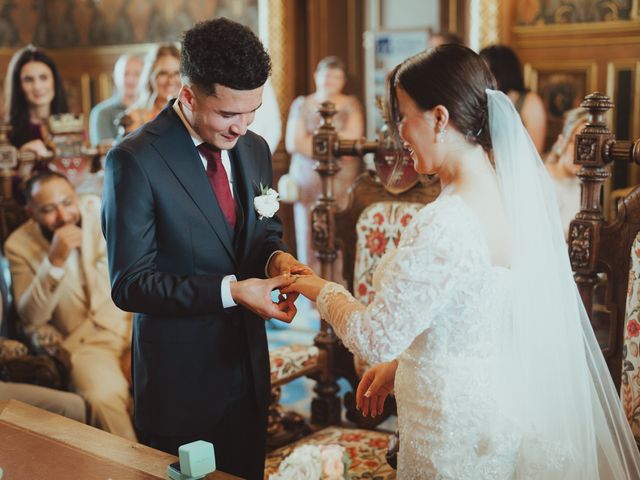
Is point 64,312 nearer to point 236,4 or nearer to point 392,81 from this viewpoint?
point 392,81

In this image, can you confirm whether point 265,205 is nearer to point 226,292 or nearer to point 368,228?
point 226,292

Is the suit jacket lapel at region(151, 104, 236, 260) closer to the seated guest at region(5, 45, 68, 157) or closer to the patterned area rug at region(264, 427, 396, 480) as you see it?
the patterned area rug at region(264, 427, 396, 480)

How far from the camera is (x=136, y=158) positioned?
2.24 m

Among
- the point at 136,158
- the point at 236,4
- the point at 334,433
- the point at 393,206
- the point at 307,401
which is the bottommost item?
the point at 307,401

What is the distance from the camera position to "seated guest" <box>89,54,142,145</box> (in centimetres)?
586

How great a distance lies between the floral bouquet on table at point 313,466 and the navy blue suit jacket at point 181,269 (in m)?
0.52

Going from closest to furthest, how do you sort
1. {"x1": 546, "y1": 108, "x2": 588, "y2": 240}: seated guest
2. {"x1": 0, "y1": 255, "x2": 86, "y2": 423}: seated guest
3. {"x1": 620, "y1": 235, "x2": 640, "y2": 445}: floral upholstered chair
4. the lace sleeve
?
the lace sleeve, {"x1": 620, "y1": 235, "x2": 640, "y2": 445}: floral upholstered chair, {"x1": 0, "y1": 255, "x2": 86, "y2": 423}: seated guest, {"x1": 546, "y1": 108, "x2": 588, "y2": 240}: seated guest

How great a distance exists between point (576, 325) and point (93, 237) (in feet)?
8.51

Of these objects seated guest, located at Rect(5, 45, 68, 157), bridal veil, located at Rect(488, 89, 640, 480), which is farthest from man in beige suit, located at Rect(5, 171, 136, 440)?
bridal veil, located at Rect(488, 89, 640, 480)

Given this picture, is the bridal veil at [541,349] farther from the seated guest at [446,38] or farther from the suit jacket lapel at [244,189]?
the seated guest at [446,38]

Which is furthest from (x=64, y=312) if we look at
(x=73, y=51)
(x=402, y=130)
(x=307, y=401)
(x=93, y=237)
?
(x=73, y=51)

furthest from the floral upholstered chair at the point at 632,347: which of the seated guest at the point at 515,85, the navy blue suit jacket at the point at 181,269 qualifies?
the seated guest at the point at 515,85

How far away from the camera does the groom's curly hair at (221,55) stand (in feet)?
7.02

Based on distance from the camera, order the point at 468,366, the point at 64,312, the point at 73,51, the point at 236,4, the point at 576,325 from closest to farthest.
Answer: the point at 468,366, the point at 576,325, the point at 64,312, the point at 236,4, the point at 73,51
